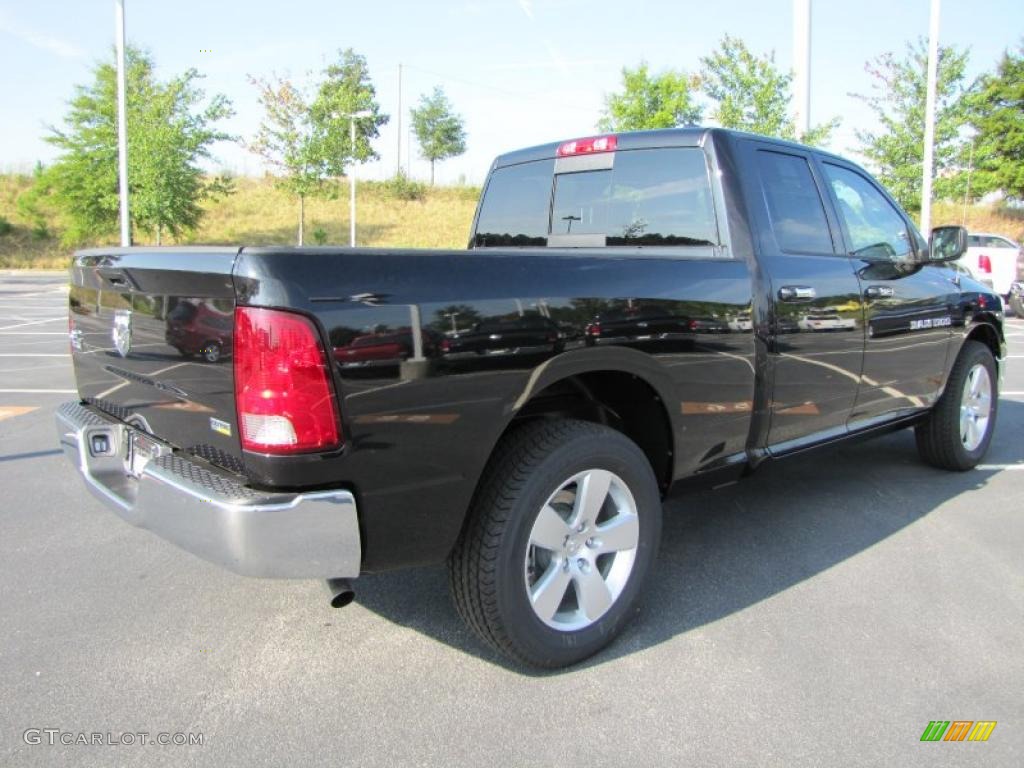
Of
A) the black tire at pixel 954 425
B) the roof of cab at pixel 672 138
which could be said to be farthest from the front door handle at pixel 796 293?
the black tire at pixel 954 425

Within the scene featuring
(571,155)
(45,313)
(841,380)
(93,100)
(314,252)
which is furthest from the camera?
(93,100)

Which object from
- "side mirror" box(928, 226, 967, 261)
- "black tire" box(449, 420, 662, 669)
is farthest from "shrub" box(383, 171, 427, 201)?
"black tire" box(449, 420, 662, 669)

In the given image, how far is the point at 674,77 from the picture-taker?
19.0m

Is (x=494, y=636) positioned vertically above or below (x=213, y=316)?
below

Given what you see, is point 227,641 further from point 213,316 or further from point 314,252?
point 314,252

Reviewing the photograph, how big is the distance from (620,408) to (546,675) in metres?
1.03

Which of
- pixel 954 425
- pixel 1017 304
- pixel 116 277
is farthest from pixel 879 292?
pixel 1017 304

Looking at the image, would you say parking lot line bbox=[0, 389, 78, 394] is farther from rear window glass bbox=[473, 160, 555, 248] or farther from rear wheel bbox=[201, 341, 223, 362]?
rear wheel bbox=[201, 341, 223, 362]

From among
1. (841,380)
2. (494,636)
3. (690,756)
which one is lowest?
(690,756)

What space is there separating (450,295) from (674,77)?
18.6m

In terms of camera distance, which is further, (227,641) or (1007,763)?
(227,641)

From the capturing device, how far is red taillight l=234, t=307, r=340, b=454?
2.02 m

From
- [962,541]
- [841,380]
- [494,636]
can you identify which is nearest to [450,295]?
[494,636]

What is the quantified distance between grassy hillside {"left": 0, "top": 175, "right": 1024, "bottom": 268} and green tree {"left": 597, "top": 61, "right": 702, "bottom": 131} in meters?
15.9
